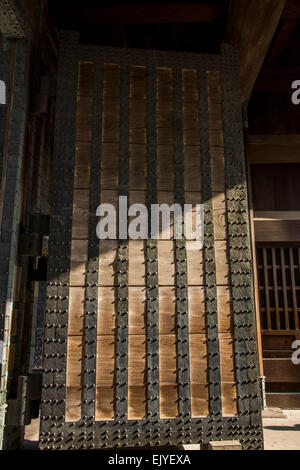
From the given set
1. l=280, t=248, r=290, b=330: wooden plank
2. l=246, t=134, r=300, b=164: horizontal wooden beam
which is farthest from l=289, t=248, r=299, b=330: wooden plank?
l=246, t=134, r=300, b=164: horizontal wooden beam

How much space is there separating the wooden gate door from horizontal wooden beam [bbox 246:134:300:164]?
3198 millimetres

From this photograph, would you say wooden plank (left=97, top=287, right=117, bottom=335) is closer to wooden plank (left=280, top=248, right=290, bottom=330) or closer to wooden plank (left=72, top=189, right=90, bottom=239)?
wooden plank (left=72, top=189, right=90, bottom=239)

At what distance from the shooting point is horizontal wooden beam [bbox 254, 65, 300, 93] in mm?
7582

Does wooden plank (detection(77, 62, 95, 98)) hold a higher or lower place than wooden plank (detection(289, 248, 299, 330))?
higher

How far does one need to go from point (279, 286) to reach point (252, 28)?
5157 millimetres

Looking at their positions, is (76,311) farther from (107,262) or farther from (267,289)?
(267,289)

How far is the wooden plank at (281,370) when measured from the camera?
734 cm

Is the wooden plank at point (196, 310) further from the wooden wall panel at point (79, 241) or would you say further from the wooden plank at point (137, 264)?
the wooden wall panel at point (79, 241)

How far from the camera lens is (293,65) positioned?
7.57 m

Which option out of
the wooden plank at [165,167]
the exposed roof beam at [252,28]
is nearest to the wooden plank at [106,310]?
the wooden plank at [165,167]

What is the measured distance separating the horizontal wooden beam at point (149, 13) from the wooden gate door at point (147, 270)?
744 millimetres

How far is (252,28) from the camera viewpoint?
16.8 feet

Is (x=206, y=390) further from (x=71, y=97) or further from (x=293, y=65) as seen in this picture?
(x=293, y=65)

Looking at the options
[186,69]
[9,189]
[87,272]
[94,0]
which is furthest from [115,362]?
[94,0]
